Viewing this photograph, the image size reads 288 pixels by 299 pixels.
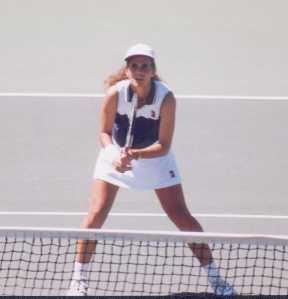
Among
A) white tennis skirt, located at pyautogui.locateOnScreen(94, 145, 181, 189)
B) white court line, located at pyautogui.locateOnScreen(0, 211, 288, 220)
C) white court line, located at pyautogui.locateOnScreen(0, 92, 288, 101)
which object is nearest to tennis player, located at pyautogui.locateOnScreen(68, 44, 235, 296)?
white tennis skirt, located at pyautogui.locateOnScreen(94, 145, 181, 189)

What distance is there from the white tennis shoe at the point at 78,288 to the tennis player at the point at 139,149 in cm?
1

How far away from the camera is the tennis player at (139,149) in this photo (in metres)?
6.92

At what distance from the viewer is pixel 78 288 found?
6.82 metres

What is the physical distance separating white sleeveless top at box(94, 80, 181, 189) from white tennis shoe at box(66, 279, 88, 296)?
26.6 inches

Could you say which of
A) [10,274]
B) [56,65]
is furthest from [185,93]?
[10,274]

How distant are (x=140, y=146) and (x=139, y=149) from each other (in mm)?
81

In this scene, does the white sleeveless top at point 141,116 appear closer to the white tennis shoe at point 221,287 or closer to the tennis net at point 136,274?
the tennis net at point 136,274

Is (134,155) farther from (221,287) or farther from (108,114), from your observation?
(221,287)

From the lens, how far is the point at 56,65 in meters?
12.7

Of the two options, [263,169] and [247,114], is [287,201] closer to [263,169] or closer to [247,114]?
[263,169]

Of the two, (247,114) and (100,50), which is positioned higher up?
(100,50)

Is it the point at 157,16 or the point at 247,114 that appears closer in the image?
the point at 247,114

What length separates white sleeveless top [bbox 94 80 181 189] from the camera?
705 centimetres

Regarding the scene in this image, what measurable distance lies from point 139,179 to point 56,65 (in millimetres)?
5774
